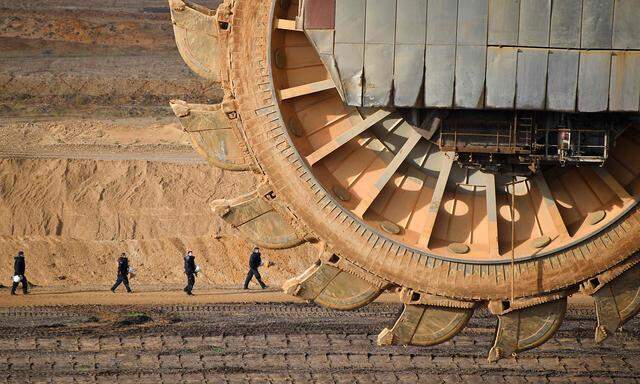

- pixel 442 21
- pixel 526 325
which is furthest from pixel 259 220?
pixel 442 21

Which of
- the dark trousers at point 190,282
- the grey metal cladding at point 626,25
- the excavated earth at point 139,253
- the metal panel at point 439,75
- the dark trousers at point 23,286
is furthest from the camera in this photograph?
the dark trousers at point 190,282

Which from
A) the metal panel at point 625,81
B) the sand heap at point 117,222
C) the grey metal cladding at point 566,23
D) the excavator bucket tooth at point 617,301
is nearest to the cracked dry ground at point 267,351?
the sand heap at point 117,222

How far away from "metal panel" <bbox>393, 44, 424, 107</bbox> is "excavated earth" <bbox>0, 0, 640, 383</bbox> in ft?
59.2

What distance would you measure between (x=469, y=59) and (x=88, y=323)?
26.2 metres

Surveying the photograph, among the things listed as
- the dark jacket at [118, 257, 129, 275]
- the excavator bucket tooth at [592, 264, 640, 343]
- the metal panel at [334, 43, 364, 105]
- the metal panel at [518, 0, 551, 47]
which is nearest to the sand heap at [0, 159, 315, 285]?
the dark jacket at [118, 257, 129, 275]

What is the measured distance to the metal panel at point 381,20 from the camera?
61.2 ft

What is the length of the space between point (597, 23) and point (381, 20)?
287 centimetres

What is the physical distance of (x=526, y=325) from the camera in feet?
68.3

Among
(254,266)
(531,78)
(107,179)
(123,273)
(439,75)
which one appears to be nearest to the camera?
(531,78)

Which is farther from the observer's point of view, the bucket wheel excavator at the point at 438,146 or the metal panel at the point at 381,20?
the metal panel at the point at 381,20

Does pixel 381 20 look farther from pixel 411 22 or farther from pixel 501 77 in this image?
pixel 501 77

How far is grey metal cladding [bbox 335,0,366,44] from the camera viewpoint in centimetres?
1884

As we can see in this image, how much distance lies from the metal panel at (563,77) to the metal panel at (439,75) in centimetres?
132

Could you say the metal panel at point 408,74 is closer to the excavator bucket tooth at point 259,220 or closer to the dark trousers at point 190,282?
the excavator bucket tooth at point 259,220
